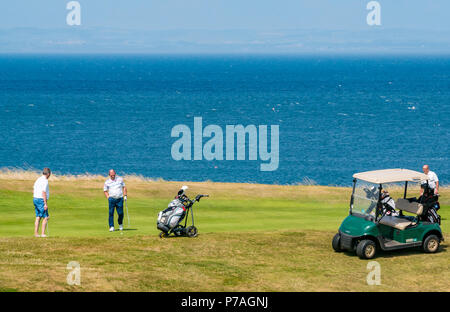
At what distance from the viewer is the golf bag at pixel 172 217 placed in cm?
2052

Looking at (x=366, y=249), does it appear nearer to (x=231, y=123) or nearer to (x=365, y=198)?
(x=365, y=198)

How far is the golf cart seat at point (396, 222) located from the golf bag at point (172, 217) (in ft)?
19.3

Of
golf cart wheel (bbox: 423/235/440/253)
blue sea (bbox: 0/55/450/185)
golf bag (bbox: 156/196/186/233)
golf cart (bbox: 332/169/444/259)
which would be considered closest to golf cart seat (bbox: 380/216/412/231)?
golf cart (bbox: 332/169/444/259)

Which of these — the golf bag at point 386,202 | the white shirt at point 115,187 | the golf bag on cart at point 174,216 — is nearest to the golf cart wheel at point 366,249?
the golf bag at point 386,202

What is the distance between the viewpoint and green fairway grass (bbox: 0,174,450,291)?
16.0 m

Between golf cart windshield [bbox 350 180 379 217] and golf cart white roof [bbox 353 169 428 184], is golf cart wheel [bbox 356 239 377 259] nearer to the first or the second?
golf cart windshield [bbox 350 180 379 217]

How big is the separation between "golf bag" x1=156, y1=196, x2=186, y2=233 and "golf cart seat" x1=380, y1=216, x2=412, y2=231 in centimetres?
589

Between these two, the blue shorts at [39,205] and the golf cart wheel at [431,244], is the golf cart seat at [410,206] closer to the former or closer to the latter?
the golf cart wheel at [431,244]

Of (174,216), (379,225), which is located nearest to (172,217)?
(174,216)

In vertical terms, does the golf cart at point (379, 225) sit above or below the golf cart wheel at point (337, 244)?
above

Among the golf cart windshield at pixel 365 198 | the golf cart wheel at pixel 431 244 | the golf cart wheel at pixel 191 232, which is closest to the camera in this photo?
the golf cart windshield at pixel 365 198

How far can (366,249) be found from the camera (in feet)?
60.6

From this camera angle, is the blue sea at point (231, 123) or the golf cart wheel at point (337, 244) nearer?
the golf cart wheel at point (337, 244)

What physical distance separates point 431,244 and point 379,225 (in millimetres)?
1932
